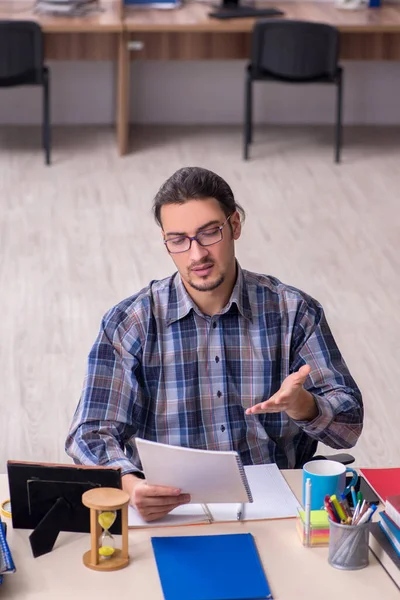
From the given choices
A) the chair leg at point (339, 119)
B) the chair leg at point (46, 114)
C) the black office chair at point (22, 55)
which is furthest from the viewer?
the chair leg at point (339, 119)

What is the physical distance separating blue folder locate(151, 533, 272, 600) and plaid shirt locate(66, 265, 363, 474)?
0.40m

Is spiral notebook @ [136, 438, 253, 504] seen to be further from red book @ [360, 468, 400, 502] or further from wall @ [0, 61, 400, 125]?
wall @ [0, 61, 400, 125]

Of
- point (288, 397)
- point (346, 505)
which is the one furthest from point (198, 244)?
point (346, 505)

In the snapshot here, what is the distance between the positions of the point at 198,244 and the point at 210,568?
69 centimetres

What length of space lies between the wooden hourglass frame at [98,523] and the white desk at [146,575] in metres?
0.01

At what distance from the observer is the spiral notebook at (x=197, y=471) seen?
71.2 inches

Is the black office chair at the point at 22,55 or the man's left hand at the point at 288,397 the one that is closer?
the man's left hand at the point at 288,397

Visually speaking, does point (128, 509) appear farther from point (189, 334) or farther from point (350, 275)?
point (350, 275)

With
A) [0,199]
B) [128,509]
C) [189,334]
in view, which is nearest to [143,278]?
[0,199]

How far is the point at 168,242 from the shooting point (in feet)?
7.23

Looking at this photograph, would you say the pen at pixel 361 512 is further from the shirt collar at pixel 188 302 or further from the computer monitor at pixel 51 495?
the shirt collar at pixel 188 302

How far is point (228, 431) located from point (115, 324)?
0.34 meters

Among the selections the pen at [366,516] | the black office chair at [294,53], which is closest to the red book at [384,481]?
the pen at [366,516]

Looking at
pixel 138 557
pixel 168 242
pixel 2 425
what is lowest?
pixel 2 425
